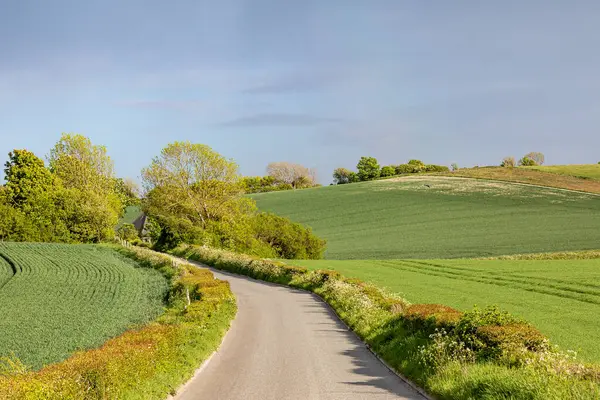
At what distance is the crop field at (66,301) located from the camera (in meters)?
21.1

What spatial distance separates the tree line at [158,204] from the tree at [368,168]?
105397 millimetres

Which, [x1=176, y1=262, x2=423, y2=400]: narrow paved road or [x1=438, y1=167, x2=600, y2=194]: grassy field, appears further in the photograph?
[x1=438, y1=167, x2=600, y2=194]: grassy field

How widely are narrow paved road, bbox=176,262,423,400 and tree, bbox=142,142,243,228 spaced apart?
4620cm

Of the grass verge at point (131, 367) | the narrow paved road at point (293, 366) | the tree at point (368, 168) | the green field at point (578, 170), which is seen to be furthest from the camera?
the tree at point (368, 168)

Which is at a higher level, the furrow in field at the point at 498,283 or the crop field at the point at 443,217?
the crop field at the point at 443,217

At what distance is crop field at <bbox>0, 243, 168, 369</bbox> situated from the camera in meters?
21.1

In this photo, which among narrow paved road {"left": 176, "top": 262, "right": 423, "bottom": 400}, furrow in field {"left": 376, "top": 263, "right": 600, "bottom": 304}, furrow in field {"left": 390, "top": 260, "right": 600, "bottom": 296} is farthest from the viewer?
furrow in field {"left": 390, "top": 260, "right": 600, "bottom": 296}

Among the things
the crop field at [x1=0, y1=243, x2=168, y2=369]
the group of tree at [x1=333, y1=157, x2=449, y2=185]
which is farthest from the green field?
the crop field at [x1=0, y1=243, x2=168, y2=369]

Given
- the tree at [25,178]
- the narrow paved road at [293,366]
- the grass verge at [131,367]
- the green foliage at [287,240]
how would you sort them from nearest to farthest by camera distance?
the grass verge at [131,367]
the narrow paved road at [293,366]
the green foliage at [287,240]
the tree at [25,178]

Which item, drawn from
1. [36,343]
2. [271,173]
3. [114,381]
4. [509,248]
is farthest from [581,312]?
[271,173]

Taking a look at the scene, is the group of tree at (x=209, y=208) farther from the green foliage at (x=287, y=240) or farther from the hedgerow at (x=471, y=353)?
the hedgerow at (x=471, y=353)

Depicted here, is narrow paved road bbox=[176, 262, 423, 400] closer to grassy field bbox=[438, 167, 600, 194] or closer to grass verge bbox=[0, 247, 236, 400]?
grass verge bbox=[0, 247, 236, 400]

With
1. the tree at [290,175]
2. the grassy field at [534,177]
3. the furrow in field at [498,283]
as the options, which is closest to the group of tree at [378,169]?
the tree at [290,175]

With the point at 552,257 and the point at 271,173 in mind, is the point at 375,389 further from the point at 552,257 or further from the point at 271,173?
the point at 271,173
